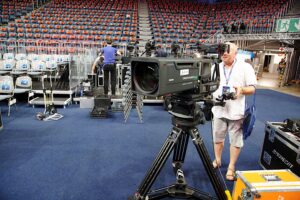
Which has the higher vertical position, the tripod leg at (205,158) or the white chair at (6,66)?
the white chair at (6,66)

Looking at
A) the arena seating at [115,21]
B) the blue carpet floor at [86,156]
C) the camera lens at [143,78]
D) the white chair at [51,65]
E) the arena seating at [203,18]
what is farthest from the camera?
the arena seating at [203,18]

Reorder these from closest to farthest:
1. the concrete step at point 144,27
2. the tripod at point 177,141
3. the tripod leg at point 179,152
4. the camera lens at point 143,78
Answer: the camera lens at point 143,78 < the tripod at point 177,141 < the tripod leg at point 179,152 < the concrete step at point 144,27

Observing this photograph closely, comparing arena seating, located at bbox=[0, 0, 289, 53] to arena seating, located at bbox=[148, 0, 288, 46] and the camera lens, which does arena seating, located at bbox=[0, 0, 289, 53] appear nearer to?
arena seating, located at bbox=[148, 0, 288, 46]

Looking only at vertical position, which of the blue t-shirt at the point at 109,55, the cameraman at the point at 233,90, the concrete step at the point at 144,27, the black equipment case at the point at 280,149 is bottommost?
the black equipment case at the point at 280,149

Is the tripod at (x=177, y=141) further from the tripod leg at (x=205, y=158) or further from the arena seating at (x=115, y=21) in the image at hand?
the arena seating at (x=115, y=21)

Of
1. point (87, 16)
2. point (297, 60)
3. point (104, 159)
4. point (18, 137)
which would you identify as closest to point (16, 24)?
point (87, 16)

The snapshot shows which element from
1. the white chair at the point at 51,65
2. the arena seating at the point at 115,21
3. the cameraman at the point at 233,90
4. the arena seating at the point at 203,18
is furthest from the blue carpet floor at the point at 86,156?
the arena seating at the point at 203,18

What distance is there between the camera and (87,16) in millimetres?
14117

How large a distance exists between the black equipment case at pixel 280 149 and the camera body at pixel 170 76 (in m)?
1.35

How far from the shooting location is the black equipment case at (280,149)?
2.19m

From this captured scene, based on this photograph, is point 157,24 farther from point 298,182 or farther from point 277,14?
point 298,182

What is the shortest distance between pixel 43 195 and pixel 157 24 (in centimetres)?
1380

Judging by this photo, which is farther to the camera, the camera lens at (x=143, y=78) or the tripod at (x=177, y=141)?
the tripod at (x=177, y=141)

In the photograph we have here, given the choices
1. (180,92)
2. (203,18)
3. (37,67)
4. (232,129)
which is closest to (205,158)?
(180,92)
